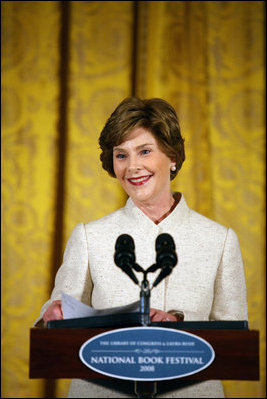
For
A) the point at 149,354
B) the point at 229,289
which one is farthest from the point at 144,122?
the point at 149,354

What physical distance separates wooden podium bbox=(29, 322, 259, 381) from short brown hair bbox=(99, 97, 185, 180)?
76 centimetres

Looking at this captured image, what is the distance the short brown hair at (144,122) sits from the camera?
1605 mm

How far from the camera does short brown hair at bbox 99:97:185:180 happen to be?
1605 millimetres

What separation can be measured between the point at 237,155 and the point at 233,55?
494 mm

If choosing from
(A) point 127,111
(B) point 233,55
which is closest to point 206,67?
(B) point 233,55

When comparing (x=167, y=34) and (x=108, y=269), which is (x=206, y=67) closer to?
(x=167, y=34)

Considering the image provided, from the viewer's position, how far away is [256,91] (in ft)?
8.30

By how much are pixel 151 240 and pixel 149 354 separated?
0.66 metres

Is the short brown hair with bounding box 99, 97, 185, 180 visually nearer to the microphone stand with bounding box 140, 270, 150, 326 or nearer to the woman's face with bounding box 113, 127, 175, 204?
the woman's face with bounding box 113, 127, 175, 204

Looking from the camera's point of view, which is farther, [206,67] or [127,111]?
[206,67]

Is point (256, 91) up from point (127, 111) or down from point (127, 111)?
up

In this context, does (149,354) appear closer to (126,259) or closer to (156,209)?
(126,259)

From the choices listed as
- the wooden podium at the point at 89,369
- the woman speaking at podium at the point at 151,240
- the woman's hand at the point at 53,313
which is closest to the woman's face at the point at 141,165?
the woman speaking at podium at the point at 151,240

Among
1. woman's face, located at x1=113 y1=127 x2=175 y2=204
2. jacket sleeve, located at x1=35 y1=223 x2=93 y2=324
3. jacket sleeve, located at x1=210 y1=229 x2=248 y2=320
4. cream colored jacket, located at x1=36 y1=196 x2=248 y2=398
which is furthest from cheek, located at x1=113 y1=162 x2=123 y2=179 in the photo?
jacket sleeve, located at x1=210 y1=229 x2=248 y2=320
